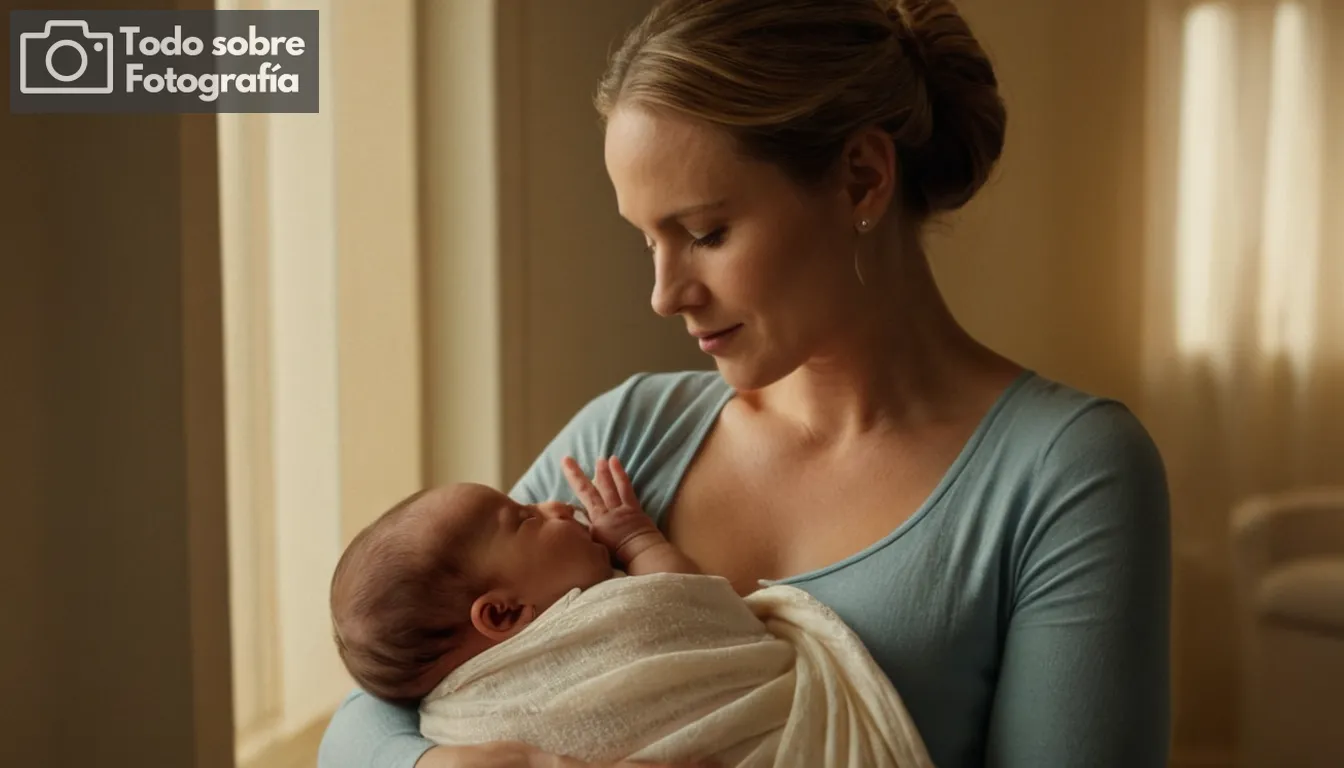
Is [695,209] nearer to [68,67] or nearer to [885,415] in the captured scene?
[885,415]

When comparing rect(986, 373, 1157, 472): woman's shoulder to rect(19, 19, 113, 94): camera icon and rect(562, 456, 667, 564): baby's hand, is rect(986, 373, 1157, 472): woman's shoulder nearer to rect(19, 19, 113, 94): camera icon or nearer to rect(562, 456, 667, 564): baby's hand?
rect(562, 456, 667, 564): baby's hand

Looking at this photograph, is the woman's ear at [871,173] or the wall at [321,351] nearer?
the woman's ear at [871,173]

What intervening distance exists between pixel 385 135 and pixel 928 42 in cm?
111

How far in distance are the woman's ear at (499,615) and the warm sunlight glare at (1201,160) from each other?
2.33 metres

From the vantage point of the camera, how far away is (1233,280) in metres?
2.97

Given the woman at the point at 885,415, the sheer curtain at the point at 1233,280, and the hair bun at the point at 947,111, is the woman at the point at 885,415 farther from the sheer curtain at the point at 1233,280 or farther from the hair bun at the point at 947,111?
the sheer curtain at the point at 1233,280

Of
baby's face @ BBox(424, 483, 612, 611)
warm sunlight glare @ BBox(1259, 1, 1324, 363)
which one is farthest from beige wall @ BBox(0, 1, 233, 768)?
warm sunlight glare @ BBox(1259, 1, 1324, 363)

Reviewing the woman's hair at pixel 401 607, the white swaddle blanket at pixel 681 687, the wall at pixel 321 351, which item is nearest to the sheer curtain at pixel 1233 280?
the wall at pixel 321 351

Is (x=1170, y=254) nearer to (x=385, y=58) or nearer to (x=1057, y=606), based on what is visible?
(x=385, y=58)

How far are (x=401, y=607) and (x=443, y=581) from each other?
0.04 m

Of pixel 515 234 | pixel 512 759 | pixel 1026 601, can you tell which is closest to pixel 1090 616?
pixel 1026 601

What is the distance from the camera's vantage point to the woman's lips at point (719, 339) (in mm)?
1196

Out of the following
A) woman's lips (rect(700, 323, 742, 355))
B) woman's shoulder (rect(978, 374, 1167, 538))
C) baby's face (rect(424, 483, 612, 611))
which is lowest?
baby's face (rect(424, 483, 612, 611))

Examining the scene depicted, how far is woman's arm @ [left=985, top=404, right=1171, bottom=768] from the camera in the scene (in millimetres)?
1082
